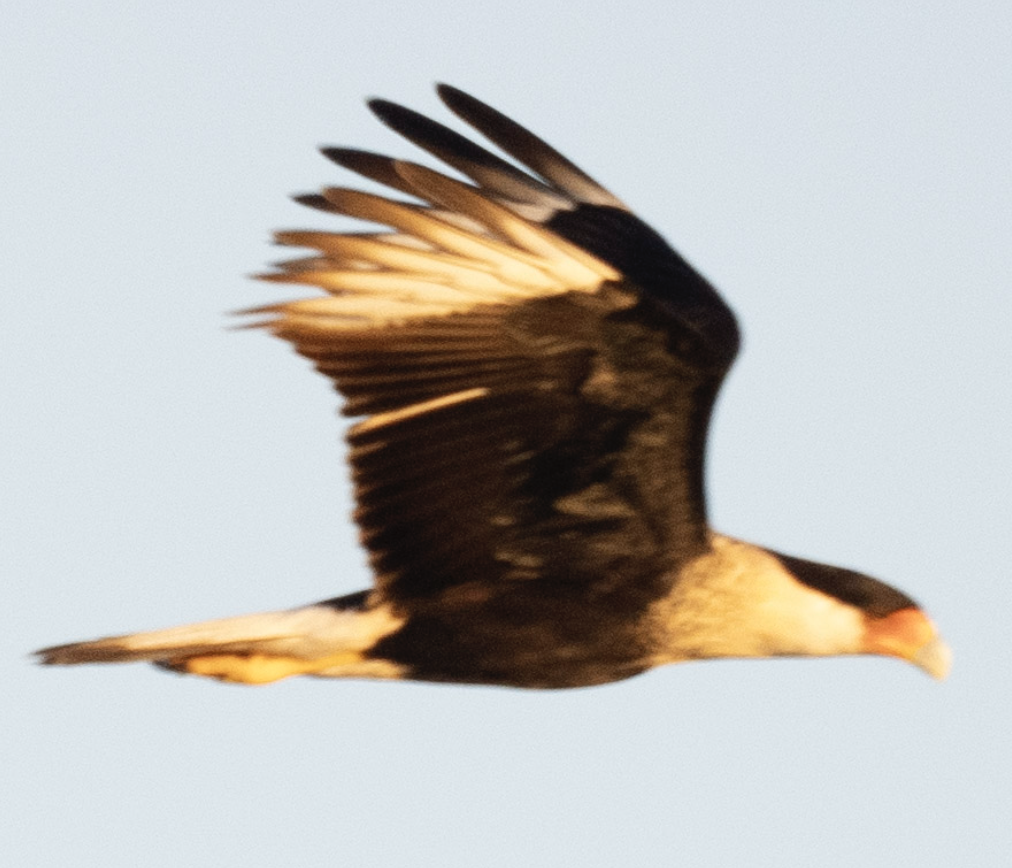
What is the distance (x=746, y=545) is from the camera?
549cm

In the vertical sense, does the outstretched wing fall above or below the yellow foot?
above

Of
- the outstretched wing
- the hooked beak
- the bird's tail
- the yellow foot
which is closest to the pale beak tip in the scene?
the hooked beak

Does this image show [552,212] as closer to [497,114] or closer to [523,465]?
[497,114]

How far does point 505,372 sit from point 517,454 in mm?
276

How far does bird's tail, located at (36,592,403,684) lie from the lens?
17.8 ft

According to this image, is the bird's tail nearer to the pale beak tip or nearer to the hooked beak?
the hooked beak

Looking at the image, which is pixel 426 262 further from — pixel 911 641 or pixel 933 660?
pixel 933 660

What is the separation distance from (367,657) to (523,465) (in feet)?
2.75

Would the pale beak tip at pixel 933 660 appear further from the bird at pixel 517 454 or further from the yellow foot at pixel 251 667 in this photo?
the yellow foot at pixel 251 667

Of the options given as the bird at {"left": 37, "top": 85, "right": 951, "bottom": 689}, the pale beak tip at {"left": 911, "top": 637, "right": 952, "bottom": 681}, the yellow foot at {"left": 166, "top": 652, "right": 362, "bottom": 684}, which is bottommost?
the pale beak tip at {"left": 911, "top": 637, "right": 952, "bottom": 681}

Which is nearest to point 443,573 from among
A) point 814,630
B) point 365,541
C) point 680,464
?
point 365,541

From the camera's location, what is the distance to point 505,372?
16.1 ft

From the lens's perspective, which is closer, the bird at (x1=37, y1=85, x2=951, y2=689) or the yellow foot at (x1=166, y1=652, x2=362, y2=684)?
the bird at (x1=37, y1=85, x2=951, y2=689)

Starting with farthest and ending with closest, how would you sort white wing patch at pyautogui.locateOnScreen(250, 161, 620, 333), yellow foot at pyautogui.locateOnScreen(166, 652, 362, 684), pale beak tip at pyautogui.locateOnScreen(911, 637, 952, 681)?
pale beak tip at pyautogui.locateOnScreen(911, 637, 952, 681) < yellow foot at pyautogui.locateOnScreen(166, 652, 362, 684) < white wing patch at pyautogui.locateOnScreen(250, 161, 620, 333)
